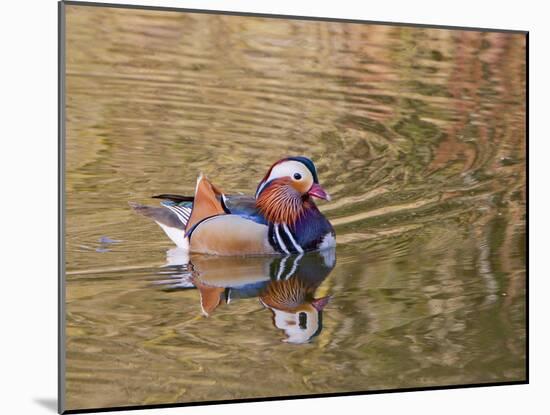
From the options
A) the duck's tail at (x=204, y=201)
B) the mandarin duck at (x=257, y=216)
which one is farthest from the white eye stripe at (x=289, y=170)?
the duck's tail at (x=204, y=201)

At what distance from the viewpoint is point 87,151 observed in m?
4.82

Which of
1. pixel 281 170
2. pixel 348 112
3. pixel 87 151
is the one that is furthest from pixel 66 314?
pixel 348 112

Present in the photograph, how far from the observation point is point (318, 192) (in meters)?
5.14

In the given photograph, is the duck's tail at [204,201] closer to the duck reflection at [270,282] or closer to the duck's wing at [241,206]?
the duck's wing at [241,206]

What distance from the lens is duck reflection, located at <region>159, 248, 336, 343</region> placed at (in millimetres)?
4977

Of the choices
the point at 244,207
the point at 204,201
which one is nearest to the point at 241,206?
the point at 244,207

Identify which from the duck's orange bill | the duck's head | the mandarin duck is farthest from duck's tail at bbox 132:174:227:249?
the duck's orange bill

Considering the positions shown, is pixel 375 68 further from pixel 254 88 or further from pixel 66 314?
pixel 66 314

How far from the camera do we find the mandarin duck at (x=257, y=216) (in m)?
4.98

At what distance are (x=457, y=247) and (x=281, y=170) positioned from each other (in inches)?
34.0

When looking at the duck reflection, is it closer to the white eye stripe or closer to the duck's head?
the duck's head

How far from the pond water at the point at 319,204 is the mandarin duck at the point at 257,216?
4 centimetres

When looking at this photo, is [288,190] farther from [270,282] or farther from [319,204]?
[270,282]

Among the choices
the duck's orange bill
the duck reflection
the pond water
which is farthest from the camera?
the duck's orange bill
